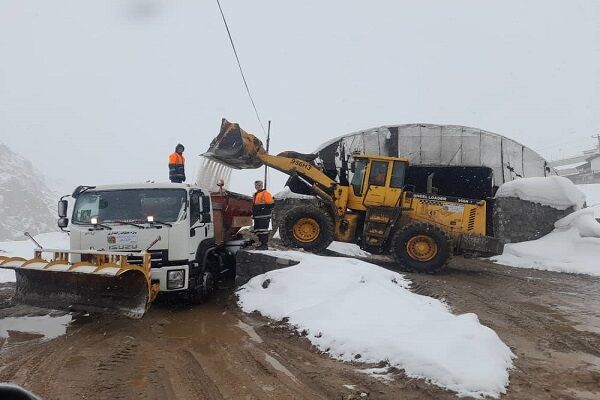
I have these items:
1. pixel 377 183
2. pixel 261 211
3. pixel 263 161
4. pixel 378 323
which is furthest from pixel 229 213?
pixel 378 323

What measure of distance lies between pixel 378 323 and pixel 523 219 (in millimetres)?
11610

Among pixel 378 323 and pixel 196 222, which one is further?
pixel 196 222

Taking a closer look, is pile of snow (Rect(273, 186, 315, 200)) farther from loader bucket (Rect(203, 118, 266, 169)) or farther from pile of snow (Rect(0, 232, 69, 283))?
pile of snow (Rect(0, 232, 69, 283))

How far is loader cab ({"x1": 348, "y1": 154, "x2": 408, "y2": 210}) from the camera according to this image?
35.8 ft

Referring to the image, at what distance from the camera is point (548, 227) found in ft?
46.4

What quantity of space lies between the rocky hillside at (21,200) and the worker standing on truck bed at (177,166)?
4053 centimetres

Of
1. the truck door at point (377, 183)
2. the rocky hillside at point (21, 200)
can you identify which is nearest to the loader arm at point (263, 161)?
the truck door at point (377, 183)

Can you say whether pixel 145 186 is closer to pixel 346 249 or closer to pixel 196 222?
pixel 196 222

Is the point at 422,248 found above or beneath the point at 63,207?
beneath

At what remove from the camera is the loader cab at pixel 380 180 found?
10.9m

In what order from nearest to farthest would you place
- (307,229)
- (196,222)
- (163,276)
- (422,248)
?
(163,276) → (196,222) → (422,248) → (307,229)

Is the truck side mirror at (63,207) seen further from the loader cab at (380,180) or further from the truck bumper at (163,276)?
the loader cab at (380,180)

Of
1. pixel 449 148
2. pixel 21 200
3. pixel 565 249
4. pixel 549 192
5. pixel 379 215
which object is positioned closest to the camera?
pixel 379 215

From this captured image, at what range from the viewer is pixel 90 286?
18.5 feet
